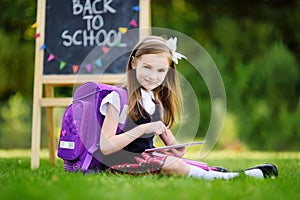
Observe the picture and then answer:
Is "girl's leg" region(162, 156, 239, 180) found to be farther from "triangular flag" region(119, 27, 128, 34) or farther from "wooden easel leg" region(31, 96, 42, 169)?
"triangular flag" region(119, 27, 128, 34)

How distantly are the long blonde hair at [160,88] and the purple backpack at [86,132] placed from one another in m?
0.06

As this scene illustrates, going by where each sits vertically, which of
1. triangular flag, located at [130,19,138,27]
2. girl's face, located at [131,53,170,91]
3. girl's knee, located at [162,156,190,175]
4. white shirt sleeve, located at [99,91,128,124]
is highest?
triangular flag, located at [130,19,138,27]

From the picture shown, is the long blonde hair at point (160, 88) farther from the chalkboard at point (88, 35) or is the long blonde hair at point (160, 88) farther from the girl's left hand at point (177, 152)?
the chalkboard at point (88, 35)

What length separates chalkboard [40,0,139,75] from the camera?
3.61 metres

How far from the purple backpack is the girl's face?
12cm

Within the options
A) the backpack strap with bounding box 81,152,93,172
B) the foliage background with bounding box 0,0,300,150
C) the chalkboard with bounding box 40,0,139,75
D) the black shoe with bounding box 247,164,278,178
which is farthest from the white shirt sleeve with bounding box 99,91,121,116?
the foliage background with bounding box 0,0,300,150

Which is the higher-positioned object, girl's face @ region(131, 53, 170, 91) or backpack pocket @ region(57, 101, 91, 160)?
girl's face @ region(131, 53, 170, 91)

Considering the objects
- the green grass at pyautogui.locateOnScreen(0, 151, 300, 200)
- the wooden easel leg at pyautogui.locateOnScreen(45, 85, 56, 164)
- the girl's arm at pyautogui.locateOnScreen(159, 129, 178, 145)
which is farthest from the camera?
the wooden easel leg at pyautogui.locateOnScreen(45, 85, 56, 164)

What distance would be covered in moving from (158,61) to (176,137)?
536 millimetres

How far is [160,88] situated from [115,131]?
427 mm

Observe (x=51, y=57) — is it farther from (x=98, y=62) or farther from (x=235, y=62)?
(x=235, y=62)

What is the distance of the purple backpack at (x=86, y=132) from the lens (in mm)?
2694

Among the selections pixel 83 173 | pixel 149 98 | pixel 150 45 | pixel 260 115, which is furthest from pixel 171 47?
pixel 260 115

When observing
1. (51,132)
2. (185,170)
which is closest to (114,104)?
(185,170)
